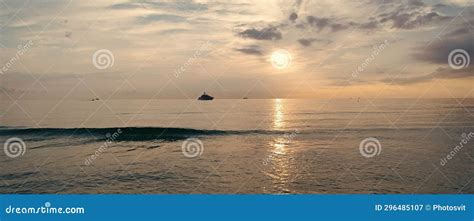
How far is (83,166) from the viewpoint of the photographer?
14.3 meters

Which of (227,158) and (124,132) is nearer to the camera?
(227,158)

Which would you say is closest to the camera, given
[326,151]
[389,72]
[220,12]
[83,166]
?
[220,12]

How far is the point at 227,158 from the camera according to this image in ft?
47.6

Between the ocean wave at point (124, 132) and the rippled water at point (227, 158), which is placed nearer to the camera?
the rippled water at point (227, 158)

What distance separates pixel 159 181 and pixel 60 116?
56.3 feet

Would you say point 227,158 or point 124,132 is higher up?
point 124,132

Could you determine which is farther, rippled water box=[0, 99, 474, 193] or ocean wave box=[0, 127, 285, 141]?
ocean wave box=[0, 127, 285, 141]

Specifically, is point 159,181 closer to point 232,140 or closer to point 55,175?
point 55,175

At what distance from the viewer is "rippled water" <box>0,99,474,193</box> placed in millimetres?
11156

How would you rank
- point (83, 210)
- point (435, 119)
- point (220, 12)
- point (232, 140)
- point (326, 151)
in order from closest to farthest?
1. point (83, 210)
2. point (220, 12)
3. point (326, 151)
4. point (232, 140)
5. point (435, 119)

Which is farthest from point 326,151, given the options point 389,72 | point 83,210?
point 83,210

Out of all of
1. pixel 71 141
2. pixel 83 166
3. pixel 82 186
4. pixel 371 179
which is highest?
pixel 371 179

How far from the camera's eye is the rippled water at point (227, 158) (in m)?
11.2

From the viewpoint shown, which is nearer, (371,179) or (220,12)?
(220,12)
